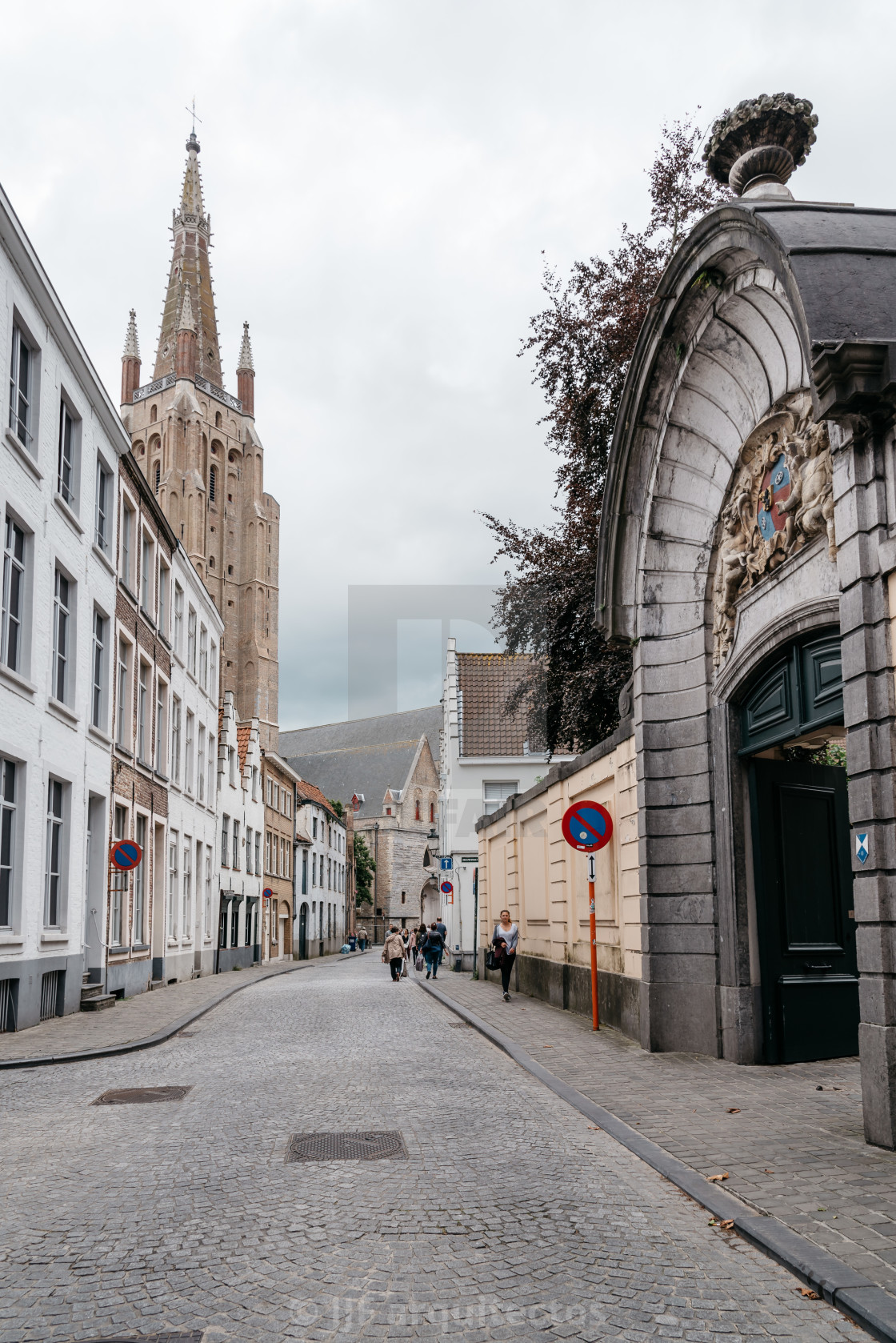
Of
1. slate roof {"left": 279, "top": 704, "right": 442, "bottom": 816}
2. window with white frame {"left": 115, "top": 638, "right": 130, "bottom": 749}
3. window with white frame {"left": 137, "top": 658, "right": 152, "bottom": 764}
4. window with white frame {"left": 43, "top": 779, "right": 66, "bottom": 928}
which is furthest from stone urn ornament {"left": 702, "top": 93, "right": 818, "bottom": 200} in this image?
slate roof {"left": 279, "top": 704, "right": 442, "bottom": 816}

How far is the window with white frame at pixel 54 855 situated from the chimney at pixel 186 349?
69402 mm

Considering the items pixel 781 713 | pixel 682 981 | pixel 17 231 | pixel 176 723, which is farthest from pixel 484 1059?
pixel 176 723

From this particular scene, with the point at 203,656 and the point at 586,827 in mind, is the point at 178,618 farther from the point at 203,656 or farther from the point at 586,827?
the point at 586,827

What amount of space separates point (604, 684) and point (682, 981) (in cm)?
568

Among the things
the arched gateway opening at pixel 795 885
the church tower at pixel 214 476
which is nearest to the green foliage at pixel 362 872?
the church tower at pixel 214 476

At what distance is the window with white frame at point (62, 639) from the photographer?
17.3m

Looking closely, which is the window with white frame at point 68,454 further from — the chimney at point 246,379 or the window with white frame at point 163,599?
the chimney at point 246,379

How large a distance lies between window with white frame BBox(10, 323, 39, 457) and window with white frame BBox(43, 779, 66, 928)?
4.94 meters

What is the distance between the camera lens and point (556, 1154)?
268 inches

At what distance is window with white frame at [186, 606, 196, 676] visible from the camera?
99.1 feet

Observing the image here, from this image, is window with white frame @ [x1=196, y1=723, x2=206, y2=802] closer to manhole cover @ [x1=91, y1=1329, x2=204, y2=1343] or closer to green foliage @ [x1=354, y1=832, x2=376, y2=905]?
manhole cover @ [x1=91, y1=1329, x2=204, y2=1343]

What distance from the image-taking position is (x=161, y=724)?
26375 millimetres

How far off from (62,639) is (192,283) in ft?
254

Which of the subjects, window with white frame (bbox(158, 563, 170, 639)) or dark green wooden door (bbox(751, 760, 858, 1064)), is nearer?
dark green wooden door (bbox(751, 760, 858, 1064))
